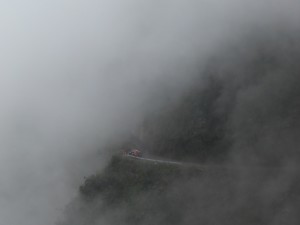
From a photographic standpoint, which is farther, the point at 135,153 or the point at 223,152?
the point at 135,153

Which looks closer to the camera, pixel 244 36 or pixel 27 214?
pixel 244 36

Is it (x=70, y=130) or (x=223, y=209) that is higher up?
(x=70, y=130)

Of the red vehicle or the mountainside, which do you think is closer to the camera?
the mountainside

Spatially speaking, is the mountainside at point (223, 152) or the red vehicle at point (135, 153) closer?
the mountainside at point (223, 152)

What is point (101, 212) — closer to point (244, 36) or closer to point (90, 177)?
point (90, 177)

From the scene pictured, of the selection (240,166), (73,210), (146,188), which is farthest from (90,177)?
(240,166)

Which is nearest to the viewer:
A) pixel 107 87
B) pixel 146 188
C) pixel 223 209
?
pixel 223 209

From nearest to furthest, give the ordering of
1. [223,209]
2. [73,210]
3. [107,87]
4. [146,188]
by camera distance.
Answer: [223,209], [146,188], [73,210], [107,87]

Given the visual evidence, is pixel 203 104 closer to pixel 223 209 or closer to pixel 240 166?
pixel 240 166

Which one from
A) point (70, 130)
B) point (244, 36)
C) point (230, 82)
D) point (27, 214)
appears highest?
point (244, 36)

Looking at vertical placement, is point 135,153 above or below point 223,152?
below
